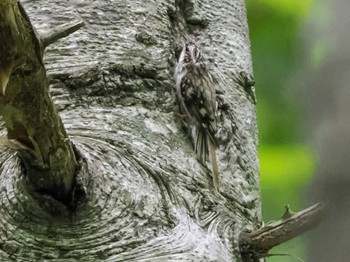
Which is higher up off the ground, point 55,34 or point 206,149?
point 55,34

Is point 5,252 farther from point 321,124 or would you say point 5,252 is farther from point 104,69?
point 321,124

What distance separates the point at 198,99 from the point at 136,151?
2.80 ft

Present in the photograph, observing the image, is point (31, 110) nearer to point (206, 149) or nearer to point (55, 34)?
point (55, 34)

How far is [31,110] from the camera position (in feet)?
4.25

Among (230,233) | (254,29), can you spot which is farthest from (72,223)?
(254,29)

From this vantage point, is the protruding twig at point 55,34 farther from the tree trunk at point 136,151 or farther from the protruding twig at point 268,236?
the protruding twig at point 268,236

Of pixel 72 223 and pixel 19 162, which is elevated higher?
pixel 19 162

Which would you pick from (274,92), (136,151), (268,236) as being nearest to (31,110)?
(136,151)

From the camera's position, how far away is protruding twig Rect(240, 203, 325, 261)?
1.53m

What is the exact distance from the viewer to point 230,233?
5.62 feet

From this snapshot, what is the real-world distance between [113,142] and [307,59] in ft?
4.27

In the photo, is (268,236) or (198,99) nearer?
(268,236)

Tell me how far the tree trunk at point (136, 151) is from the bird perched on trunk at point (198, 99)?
0.12ft

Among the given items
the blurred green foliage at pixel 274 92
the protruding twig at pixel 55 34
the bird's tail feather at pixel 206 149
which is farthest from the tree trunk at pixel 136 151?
the blurred green foliage at pixel 274 92
